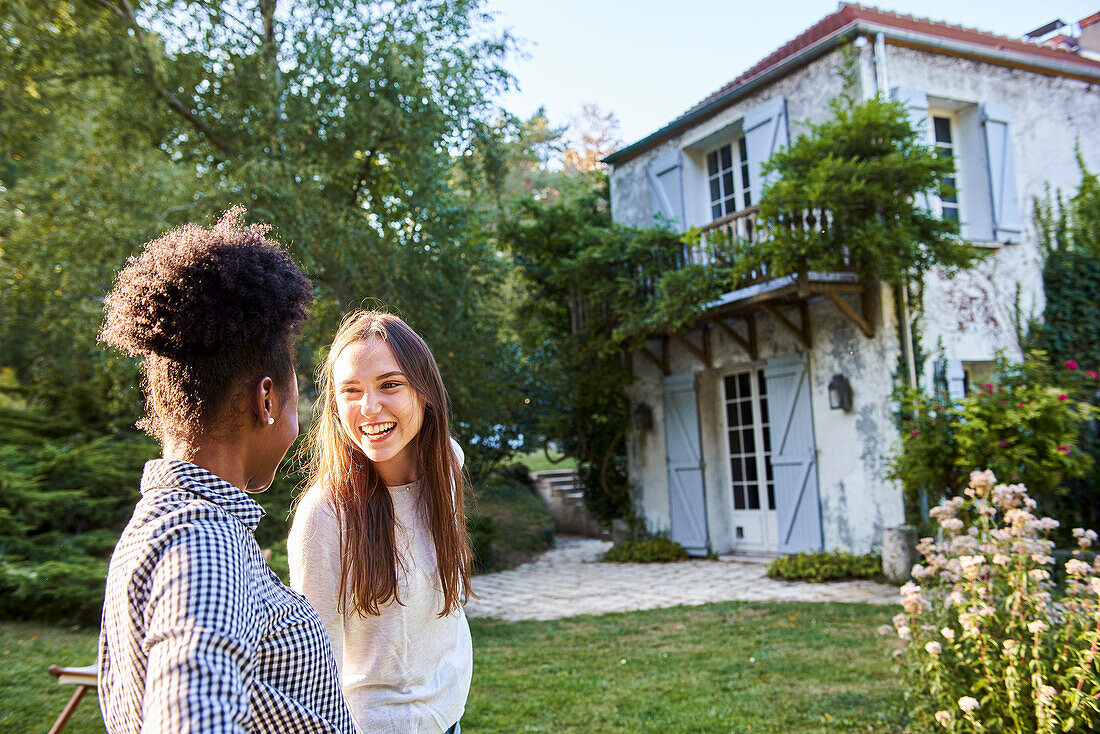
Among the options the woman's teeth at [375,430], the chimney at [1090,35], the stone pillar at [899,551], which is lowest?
the stone pillar at [899,551]

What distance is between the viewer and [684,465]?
1089 centimetres

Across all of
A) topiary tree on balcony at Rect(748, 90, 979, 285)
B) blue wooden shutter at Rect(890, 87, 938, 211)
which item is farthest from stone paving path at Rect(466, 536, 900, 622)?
blue wooden shutter at Rect(890, 87, 938, 211)

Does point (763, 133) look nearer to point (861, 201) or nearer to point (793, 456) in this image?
point (861, 201)

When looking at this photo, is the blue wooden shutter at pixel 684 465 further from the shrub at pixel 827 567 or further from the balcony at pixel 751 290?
the shrub at pixel 827 567

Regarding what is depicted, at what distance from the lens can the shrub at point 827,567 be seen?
8180 millimetres

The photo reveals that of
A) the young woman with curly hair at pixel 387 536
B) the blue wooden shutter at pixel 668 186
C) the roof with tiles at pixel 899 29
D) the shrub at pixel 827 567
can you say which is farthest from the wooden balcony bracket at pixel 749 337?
the young woman with curly hair at pixel 387 536

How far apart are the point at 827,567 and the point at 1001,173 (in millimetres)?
4747

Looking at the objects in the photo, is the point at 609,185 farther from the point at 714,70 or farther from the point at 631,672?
the point at 631,672

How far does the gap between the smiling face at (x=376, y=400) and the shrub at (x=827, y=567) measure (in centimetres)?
747

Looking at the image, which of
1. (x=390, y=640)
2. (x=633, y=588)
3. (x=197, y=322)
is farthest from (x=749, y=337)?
(x=197, y=322)

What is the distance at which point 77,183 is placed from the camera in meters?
8.16

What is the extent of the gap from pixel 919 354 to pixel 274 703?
8465 mm

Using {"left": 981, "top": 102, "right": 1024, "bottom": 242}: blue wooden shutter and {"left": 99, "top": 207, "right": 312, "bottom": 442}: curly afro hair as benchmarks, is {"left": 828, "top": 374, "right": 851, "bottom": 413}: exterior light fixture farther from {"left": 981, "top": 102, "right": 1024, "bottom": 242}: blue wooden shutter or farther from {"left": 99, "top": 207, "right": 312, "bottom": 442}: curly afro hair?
{"left": 99, "top": 207, "right": 312, "bottom": 442}: curly afro hair

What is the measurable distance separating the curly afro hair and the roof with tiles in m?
8.54
